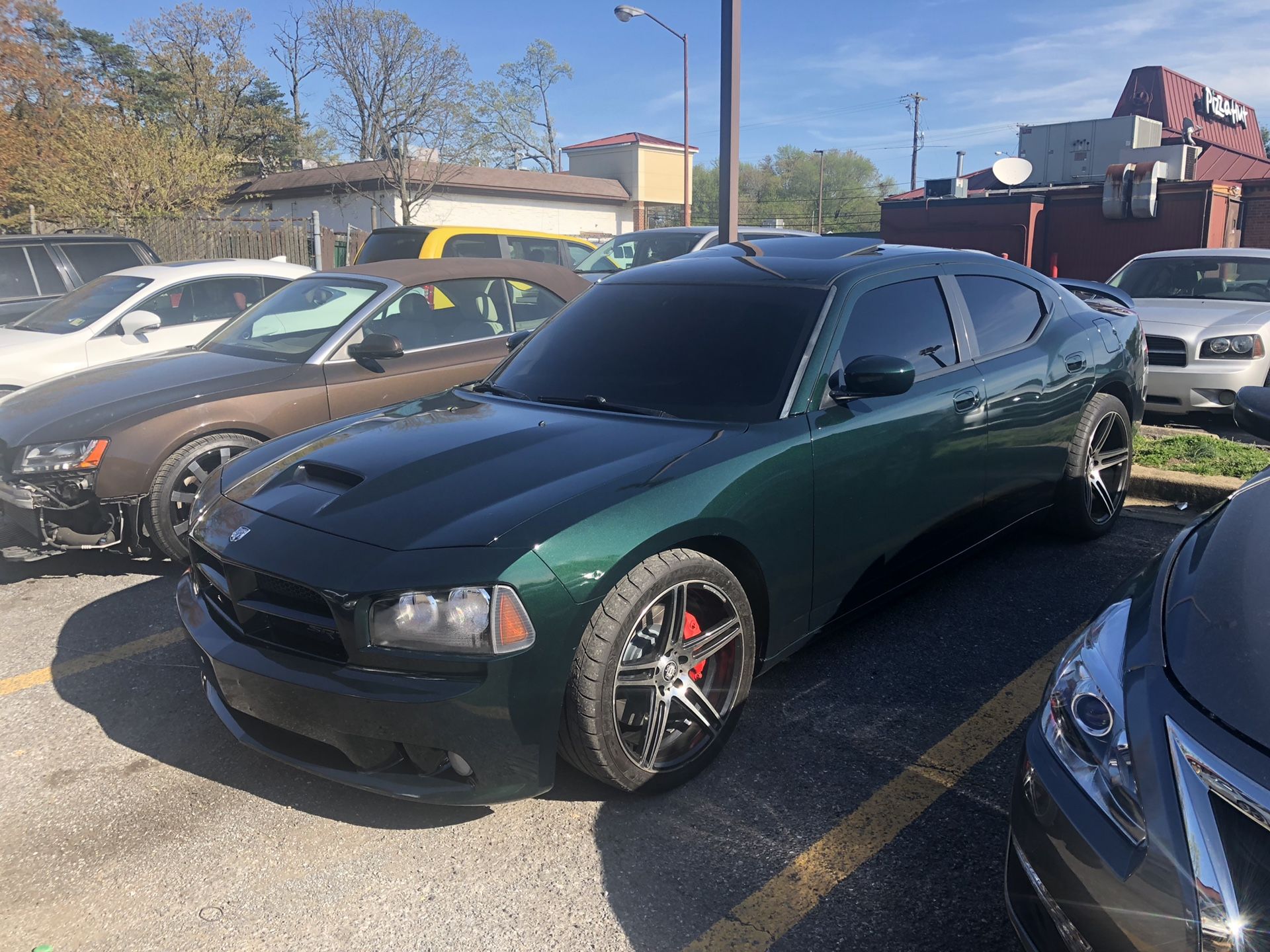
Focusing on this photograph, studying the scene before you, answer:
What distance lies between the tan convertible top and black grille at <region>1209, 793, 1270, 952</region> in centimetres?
541

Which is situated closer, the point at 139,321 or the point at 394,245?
the point at 139,321

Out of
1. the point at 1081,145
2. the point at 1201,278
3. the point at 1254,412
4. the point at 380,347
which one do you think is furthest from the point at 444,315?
the point at 1081,145

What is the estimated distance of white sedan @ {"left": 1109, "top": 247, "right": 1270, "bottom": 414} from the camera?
7.91 meters

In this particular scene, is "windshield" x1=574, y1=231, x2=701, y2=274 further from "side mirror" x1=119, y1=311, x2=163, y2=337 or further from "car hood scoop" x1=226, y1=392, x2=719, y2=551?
"car hood scoop" x1=226, y1=392, x2=719, y2=551

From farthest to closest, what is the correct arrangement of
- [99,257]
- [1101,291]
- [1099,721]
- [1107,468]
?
1. [99,257]
2. [1101,291]
3. [1107,468]
4. [1099,721]

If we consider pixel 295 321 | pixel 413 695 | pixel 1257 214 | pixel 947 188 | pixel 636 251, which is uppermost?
pixel 947 188

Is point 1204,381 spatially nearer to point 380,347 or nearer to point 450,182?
point 380,347

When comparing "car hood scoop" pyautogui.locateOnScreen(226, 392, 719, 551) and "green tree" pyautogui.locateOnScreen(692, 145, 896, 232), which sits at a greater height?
"green tree" pyautogui.locateOnScreen(692, 145, 896, 232)

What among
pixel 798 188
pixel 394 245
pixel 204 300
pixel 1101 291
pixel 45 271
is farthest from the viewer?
pixel 798 188

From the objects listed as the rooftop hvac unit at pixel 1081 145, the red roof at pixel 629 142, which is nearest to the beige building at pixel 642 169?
the red roof at pixel 629 142

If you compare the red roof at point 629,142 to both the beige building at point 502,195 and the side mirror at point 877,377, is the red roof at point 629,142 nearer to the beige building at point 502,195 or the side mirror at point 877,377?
the beige building at point 502,195

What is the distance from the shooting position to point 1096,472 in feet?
16.8

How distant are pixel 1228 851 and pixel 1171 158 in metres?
23.1

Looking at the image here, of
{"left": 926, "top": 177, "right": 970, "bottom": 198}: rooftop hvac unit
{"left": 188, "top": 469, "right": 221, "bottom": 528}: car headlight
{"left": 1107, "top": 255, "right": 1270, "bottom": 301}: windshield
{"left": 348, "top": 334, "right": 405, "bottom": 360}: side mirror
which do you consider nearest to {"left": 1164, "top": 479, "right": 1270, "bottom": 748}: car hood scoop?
{"left": 188, "top": 469, "right": 221, "bottom": 528}: car headlight
